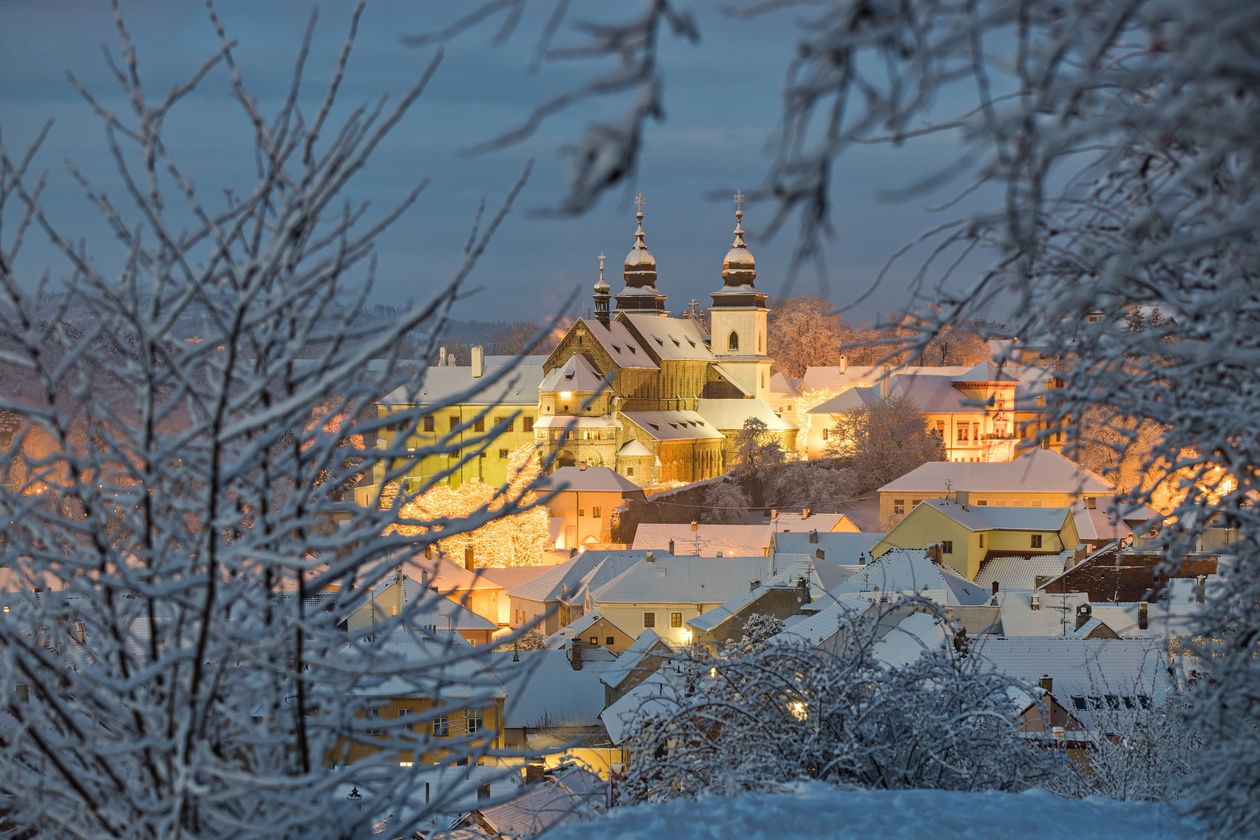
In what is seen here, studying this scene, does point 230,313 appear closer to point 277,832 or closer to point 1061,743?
point 277,832

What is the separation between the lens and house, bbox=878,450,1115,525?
5331 centimetres

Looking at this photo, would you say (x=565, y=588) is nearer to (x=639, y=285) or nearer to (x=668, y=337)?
(x=668, y=337)

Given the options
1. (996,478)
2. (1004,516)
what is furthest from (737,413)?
(1004,516)

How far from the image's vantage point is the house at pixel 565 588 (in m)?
41.6

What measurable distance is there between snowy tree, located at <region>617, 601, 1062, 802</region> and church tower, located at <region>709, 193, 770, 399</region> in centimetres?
7151

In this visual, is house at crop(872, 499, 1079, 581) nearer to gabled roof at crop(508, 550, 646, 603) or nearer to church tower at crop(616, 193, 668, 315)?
gabled roof at crop(508, 550, 646, 603)

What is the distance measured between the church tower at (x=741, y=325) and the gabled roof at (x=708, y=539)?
91.4 ft

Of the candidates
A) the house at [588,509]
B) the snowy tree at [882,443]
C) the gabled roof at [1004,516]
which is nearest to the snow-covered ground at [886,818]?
the gabled roof at [1004,516]

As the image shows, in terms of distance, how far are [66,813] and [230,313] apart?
141 cm

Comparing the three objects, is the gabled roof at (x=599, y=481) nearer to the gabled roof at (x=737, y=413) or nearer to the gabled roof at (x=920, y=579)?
the gabled roof at (x=737, y=413)

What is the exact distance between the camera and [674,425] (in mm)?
69750

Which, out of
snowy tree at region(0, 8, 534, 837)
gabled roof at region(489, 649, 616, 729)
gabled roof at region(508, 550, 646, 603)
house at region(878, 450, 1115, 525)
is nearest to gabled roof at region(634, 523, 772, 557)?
gabled roof at region(508, 550, 646, 603)

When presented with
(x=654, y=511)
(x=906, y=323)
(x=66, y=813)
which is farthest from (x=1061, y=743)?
(x=654, y=511)

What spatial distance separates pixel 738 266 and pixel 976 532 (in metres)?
39.5
